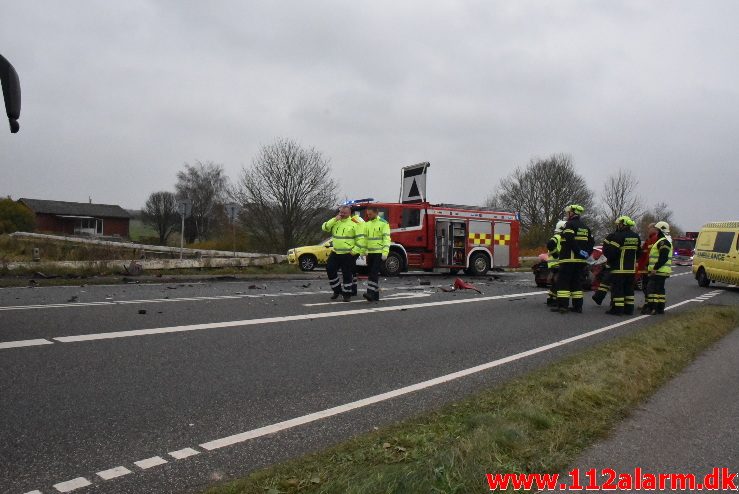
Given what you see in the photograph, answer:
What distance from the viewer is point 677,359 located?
6.41 metres

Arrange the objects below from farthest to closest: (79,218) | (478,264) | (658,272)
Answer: (79,218)
(478,264)
(658,272)

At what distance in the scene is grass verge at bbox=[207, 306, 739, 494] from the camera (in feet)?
9.49

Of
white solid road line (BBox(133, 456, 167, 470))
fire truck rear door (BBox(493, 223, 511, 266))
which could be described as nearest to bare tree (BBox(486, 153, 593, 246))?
fire truck rear door (BBox(493, 223, 511, 266))

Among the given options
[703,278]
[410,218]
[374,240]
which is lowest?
[703,278]

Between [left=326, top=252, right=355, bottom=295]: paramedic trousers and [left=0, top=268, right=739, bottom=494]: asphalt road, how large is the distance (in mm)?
718

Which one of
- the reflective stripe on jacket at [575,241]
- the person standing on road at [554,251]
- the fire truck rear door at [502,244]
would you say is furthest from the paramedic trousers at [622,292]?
the fire truck rear door at [502,244]

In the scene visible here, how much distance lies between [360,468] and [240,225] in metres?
32.5

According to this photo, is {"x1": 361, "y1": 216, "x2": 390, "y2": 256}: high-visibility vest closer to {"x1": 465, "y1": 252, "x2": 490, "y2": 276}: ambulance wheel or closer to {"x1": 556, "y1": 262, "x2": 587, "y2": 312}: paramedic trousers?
{"x1": 556, "y1": 262, "x2": 587, "y2": 312}: paramedic trousers

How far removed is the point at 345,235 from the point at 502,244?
1256cm

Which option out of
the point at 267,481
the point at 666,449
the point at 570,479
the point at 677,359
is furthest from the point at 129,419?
the point at 677,359

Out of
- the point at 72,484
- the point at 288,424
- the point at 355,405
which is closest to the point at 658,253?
the point at 355,405

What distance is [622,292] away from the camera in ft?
34.9

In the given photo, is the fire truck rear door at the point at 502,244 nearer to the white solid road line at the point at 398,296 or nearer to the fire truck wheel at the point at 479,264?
the fire truck wheel at the point at 479,264

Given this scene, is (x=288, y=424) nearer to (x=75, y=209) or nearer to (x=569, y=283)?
(x=569, y=283)
